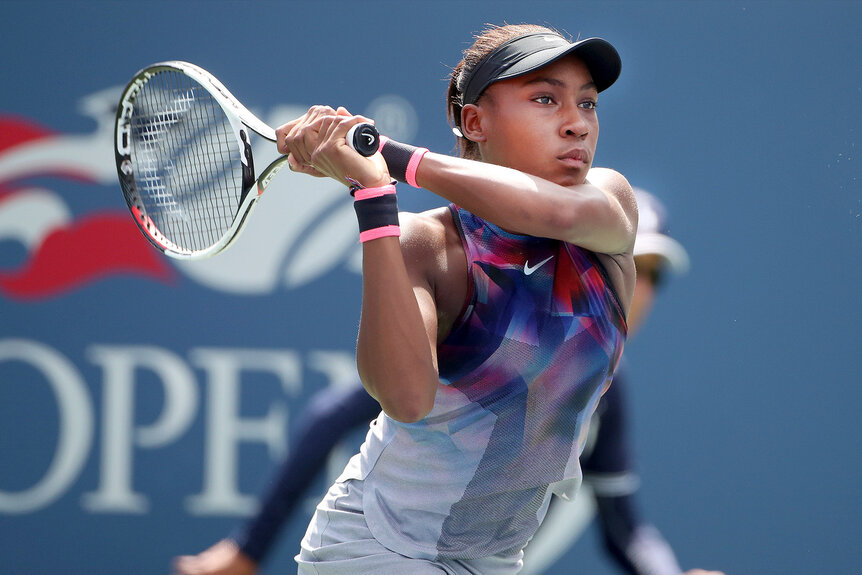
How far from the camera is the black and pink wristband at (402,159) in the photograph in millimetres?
1688

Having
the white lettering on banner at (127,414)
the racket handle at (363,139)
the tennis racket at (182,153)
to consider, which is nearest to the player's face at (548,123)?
the racket handle at (363,139)

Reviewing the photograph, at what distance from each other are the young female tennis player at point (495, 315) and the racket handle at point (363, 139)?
0.07 feet

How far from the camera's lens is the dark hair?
1925mm

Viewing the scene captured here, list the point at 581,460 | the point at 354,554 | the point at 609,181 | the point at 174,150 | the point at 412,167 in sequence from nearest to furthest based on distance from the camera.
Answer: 1. the point at 412,167
2. the point at 354,554
3. the point at 609,181
4. the point at 174,150
5. the point at 581,460

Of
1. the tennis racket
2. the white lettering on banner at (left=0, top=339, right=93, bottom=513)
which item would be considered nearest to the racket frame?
the tennis racket

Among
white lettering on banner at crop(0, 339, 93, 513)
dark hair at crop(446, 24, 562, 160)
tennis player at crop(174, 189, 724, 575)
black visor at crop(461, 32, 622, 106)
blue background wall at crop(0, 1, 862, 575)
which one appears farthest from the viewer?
white lettering on banner at crop(0, 339, 93, 513)

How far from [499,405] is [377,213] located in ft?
1.35

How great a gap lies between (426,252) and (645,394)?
188cm

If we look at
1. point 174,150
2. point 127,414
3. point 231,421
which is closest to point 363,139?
point 174,150

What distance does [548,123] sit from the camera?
181 centimetres

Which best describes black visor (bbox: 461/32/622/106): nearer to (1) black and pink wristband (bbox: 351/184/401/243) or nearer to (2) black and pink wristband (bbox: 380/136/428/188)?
(2) black and pink wristband (bbox: 380/136/428/188)

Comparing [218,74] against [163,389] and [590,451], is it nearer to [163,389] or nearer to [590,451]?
[163,389]

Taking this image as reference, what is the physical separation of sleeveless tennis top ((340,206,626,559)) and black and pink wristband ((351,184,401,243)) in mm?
229

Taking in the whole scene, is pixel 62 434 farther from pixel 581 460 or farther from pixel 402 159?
pixel 402 159
